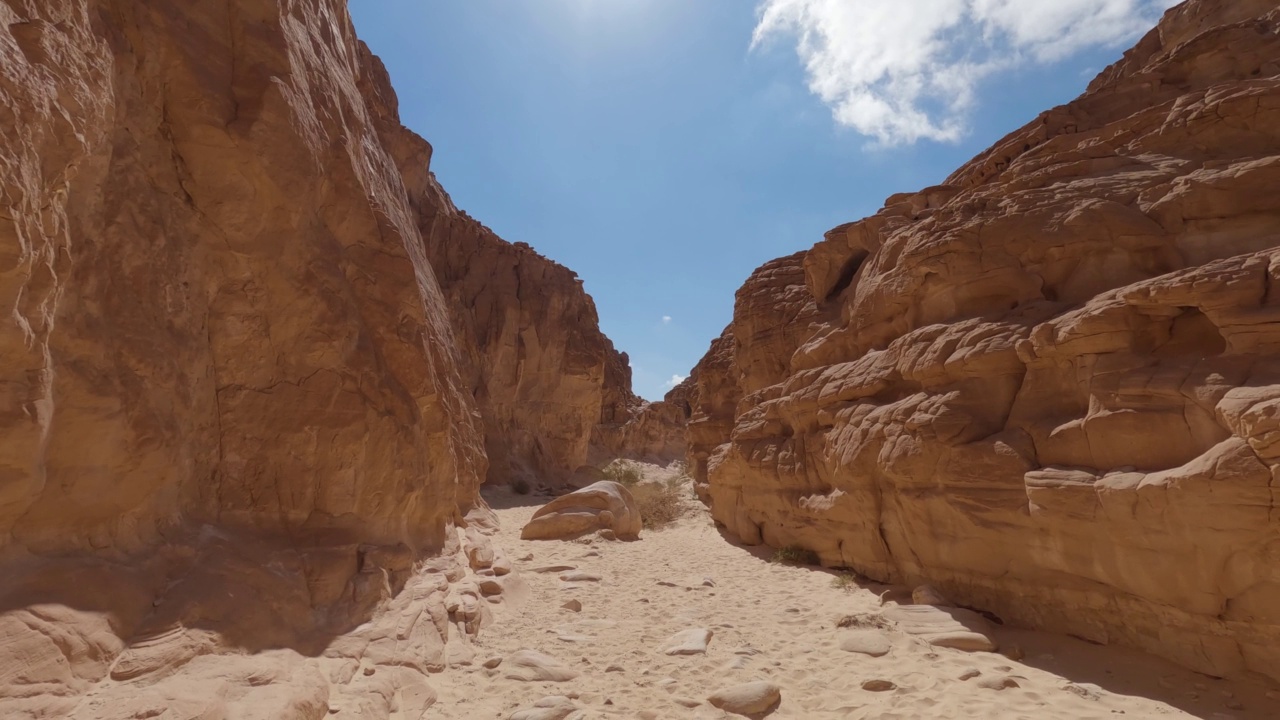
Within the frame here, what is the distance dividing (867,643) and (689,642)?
1894mm

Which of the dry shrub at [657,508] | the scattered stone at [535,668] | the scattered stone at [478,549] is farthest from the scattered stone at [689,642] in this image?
the dry shrub at [657,508]

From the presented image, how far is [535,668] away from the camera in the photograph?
5.53 meters

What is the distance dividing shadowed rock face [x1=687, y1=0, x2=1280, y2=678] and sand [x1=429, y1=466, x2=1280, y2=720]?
435 mm

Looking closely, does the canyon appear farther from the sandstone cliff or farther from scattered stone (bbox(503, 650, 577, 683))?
scattered stone (bbox(503, 650, 577, 683))

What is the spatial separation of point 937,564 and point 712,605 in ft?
9.86

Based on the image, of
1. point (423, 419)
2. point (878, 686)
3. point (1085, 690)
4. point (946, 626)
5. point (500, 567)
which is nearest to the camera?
point (1085, 690)

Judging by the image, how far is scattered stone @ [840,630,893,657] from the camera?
5898 millimetres

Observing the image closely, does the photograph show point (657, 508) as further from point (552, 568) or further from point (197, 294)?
point (197, 294)

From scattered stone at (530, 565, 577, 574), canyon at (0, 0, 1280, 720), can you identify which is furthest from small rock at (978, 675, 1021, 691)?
scattered stone at (530, 565, 577, 574)

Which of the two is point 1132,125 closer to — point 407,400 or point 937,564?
point 937,564

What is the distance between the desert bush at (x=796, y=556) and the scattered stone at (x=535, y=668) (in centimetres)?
586

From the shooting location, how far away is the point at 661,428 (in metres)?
44.4

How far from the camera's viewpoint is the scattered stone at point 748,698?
4.83m

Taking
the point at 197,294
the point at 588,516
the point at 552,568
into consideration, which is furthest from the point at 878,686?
the point at 588,516
